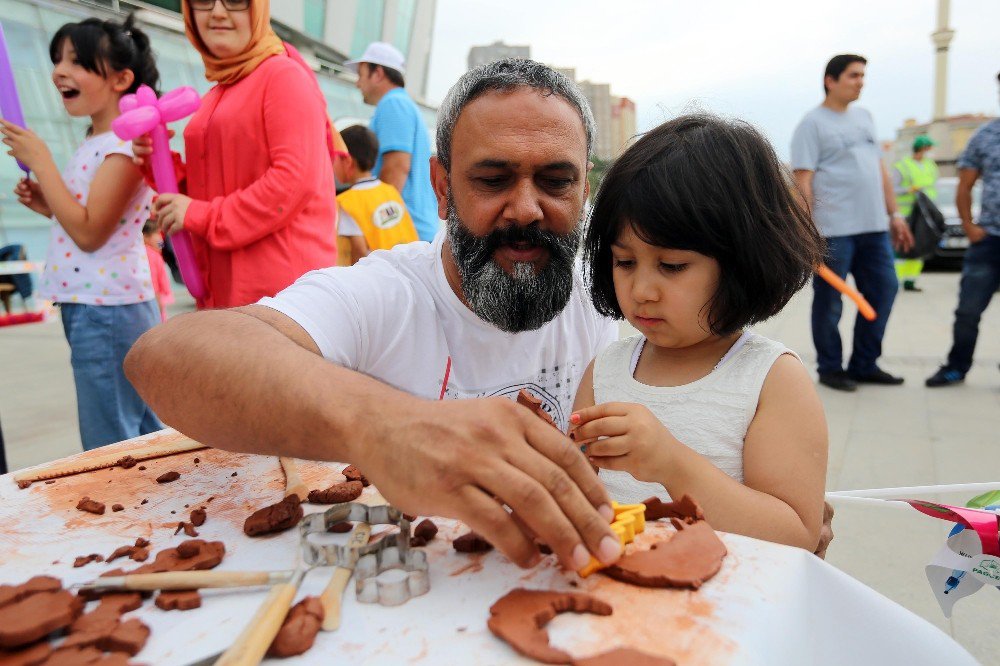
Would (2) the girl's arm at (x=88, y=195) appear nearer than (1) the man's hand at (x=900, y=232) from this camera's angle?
Yes

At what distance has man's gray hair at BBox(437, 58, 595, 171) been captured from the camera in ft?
5.71

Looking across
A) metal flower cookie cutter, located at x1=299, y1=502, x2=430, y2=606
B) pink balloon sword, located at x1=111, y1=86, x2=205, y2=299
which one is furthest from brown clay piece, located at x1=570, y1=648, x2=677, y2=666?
pink balloon sword, located at x1=111, y1=86, x2=205, y2=299

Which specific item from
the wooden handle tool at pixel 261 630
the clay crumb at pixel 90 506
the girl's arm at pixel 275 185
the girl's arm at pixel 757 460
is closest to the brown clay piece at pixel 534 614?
the wooden handle tool at pixel 261 630

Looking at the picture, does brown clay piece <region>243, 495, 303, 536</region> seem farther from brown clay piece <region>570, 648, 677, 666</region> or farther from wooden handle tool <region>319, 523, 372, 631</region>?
brown clay piece <region>570, 648, 677, 666</region>

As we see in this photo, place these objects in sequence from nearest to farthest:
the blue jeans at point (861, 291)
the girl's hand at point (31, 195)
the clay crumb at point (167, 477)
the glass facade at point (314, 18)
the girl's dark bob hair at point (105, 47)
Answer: the clay crumb at point (167, 477) < the girl's dark bob hair at point (105, 47) < the girl's hand at point (31, 195) < the blue jeans at point (861, 291) < the glass facade at point (314, 18)

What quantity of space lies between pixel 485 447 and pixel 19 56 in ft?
39.3

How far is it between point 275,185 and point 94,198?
2.54 feet

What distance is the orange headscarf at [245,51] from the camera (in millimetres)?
2410

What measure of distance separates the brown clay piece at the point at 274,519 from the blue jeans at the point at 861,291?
429 centimetres

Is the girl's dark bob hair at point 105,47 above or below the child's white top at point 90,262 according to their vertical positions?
above

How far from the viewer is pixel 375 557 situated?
0.94 meters

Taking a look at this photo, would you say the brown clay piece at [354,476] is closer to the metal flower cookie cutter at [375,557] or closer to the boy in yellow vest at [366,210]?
the metal flower cookie cutter at [375,557]

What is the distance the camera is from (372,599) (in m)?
0.87

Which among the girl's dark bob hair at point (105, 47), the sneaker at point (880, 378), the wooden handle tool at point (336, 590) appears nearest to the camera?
the wooden handle tool at point (336, 590)
